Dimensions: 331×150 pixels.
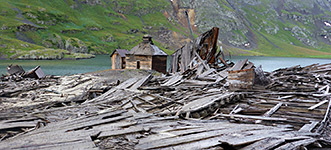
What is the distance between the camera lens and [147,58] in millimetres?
40031

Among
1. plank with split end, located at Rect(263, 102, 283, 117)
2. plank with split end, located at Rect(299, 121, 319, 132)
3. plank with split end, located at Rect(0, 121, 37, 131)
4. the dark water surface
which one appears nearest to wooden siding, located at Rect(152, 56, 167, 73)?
the dark water surface

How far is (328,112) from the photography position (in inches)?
297

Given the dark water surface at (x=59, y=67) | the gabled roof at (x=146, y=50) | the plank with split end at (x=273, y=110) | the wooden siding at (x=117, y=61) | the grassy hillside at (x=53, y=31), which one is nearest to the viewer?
the plank with split end at (x=273, y=110)

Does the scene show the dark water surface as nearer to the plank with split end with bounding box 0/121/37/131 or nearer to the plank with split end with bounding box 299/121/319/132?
the plank with split end with bounding box 0/121/37/131

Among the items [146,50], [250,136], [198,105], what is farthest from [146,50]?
[250,136]

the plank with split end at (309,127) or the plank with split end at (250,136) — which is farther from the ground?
the plank with split end at (250,136)

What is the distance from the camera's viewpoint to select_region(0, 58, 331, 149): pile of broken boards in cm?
507

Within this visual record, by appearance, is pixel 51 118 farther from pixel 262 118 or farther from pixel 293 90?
pixel 293 90

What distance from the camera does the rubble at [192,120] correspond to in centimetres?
511

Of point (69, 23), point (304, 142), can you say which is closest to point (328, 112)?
point (304, 142)

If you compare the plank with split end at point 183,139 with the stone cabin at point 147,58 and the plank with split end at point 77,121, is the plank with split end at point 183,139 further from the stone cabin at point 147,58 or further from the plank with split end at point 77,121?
the stone cabin at point 147,58

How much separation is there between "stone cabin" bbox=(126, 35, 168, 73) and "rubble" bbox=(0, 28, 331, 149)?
2677cm

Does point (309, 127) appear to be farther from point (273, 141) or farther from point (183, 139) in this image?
point (183, 139)

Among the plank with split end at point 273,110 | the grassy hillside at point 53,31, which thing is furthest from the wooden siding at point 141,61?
the grassy hillside at point 53,31
